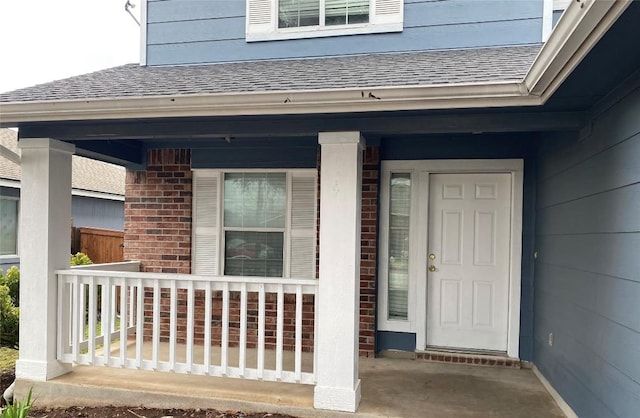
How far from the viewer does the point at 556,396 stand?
3.69 meters

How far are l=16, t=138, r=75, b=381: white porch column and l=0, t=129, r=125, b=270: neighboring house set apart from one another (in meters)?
5.50

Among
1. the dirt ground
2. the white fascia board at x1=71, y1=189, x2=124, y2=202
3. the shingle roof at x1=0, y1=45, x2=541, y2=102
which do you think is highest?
the shingle roof at x1=0, y1=45, x2=541, y2=102

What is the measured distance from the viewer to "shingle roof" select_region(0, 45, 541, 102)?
322 centimetres

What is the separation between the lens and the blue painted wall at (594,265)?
2480mm

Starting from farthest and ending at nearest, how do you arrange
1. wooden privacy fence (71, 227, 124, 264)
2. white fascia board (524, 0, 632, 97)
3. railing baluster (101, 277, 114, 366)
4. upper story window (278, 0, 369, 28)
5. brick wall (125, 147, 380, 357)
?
wooden privacy fence (71, 227, 124, 264) < brick wall (125, 147, 380, 357) < upper story window (278, 0, 369, 28) < railing baluster (101, 277, 114, 366) < white fascia board (524, 0, 632, 97)

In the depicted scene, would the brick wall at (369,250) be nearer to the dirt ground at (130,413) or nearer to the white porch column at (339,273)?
the white porch column at (339,273)

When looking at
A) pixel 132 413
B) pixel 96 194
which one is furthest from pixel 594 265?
pixel 96 194

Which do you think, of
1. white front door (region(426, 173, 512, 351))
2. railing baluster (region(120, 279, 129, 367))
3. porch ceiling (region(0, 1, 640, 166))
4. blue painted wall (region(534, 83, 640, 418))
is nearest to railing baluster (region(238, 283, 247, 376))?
railing baluster (region(120, 279, 129, 367))

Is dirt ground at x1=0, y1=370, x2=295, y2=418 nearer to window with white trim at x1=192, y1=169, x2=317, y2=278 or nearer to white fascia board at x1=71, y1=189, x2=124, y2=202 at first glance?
window with white trim at x1=192, y1=169, x2=317, y2=278

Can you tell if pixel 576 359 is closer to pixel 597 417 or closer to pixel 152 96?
pixel 597 417

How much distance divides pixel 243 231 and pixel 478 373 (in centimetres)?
280

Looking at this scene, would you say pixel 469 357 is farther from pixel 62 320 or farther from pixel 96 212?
pixel 96 212

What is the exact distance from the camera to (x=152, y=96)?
130 inches

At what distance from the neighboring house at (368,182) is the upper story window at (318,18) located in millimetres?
22
